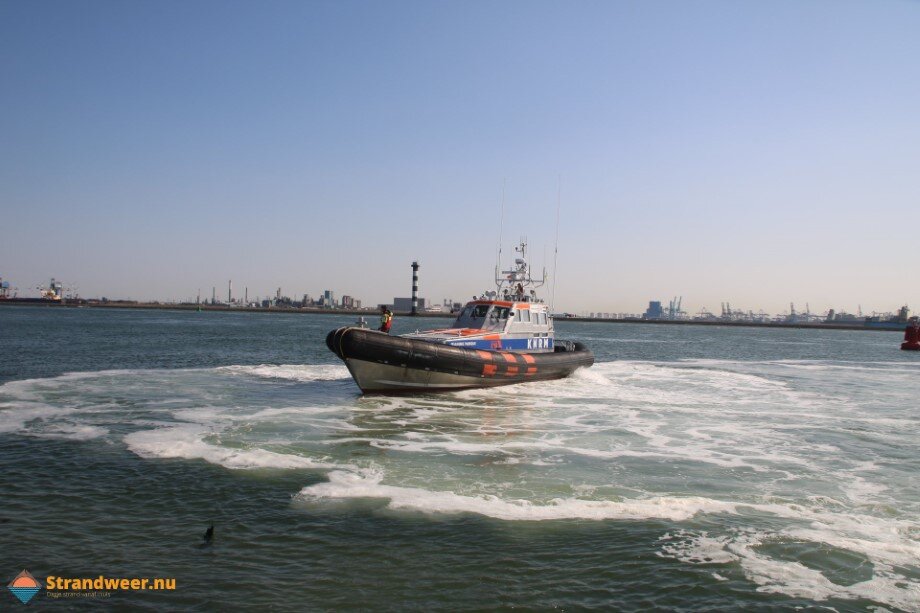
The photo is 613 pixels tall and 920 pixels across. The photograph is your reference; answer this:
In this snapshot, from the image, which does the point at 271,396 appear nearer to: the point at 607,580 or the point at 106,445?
the point at 106,445

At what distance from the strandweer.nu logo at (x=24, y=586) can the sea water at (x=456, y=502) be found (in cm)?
8

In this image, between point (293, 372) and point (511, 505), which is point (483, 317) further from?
point (511, 505)

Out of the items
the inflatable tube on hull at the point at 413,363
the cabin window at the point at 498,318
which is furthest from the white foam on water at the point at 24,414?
the cabin window at the point at 498,318

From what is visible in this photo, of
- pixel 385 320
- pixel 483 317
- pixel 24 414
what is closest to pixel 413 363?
pixel 385 320

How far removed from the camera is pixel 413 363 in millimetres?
17734

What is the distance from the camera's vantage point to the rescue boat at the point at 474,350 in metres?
17.3

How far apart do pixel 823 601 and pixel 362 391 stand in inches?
544

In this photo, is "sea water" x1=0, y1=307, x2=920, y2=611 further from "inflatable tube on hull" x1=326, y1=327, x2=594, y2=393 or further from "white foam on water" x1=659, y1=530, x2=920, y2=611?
"inflatable tube on hull" x1=326, y1=327, x2=594, y2=393

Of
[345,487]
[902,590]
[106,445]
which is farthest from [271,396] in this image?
[902,590]

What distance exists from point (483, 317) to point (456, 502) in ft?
43.8

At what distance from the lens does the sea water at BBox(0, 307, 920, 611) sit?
590 centimetres

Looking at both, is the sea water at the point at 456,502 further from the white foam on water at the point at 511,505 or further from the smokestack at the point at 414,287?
the smokestack at the point at 414,287

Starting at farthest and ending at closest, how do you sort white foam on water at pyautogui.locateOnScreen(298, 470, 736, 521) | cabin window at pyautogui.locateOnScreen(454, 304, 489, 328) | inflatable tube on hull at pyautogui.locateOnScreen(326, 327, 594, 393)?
cabin window at pyautogui.locateOnScreen(454, 304, 489, 328) → inflatable tube on hull at pyautogui.locateOnScreen(326, 327, 594, 393) → white foam on water at pyautogui.locateOnScreen(298, 470, 736, 521)

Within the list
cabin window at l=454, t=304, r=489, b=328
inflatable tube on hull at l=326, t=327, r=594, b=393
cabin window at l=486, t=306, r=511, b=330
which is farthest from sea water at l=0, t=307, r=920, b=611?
cabin window at l=454, t=304, r=489, b=328
